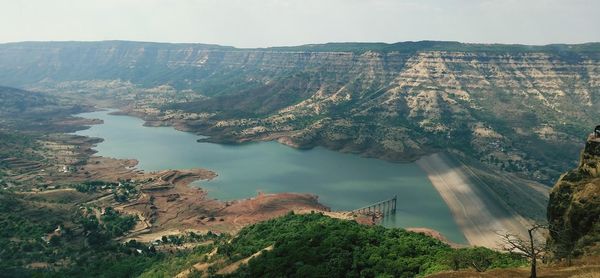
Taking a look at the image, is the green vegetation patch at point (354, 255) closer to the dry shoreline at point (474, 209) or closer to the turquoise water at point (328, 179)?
the dry shoreline at point (474, 209)

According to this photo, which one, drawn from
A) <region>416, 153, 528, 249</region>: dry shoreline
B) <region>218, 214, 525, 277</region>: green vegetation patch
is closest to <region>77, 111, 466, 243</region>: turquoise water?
<region>416, 153, 528, 249</region>: dry shoreline

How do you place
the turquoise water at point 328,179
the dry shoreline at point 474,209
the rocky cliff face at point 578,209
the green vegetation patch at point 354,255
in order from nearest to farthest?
the rocky cliff face at point 578,209 → the green vegetation patch at point 354,255 → the dry shoreline at point 474,209 → the turquoise water at point 328,179

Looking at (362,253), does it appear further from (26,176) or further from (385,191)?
(26,176)

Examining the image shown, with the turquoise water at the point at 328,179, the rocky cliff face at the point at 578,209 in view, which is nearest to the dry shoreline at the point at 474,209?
the turquoise water at the point at 328,179

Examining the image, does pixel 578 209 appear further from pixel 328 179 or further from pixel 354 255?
pixel 328 179

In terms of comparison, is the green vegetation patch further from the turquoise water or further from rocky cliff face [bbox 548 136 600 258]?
the turquoise water
